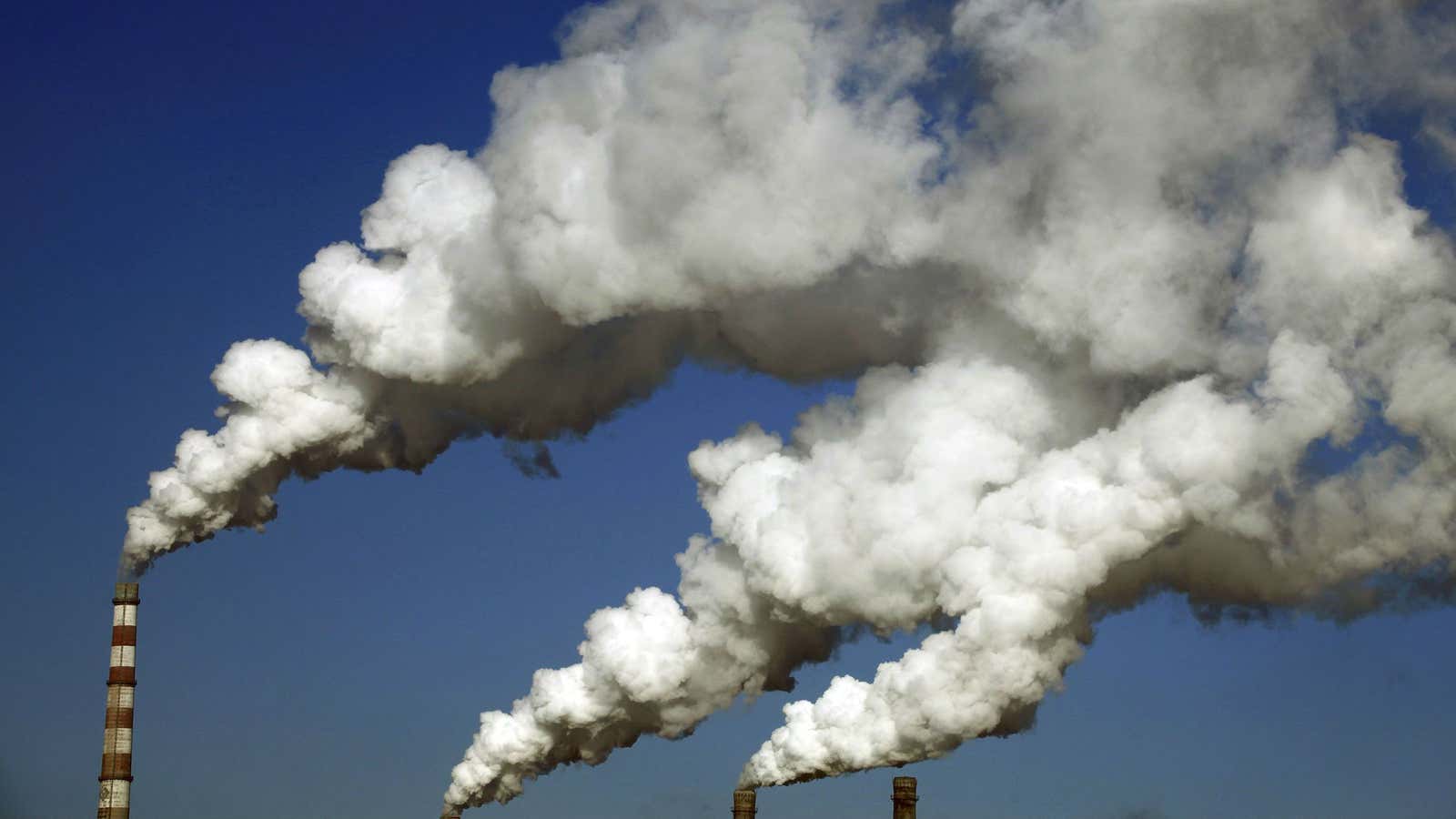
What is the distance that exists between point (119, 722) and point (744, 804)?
26220 millimetres

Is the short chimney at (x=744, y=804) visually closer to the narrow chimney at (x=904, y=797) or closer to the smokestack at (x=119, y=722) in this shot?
the narrow chimney at (x=904, y=797)

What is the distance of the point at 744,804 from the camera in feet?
227

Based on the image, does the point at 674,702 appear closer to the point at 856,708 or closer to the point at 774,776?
the point at 774,776

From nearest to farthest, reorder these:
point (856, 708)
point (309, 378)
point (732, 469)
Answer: point (856, 708) < point (732, 469) < point (309, 378)

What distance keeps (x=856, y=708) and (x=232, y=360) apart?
947 inches

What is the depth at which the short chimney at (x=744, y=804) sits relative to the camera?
69125 mm

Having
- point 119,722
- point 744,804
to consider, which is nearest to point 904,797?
point 744,804

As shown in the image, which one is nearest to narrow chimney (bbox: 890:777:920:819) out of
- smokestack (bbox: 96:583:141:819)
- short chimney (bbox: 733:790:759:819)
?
short chimney (bbox: 733:790:759:819)

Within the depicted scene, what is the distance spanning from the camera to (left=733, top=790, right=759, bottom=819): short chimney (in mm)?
69125

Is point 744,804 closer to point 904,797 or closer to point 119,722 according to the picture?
point 904,797

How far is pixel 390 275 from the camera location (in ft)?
219

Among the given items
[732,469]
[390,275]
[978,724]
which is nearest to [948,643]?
[978,724]

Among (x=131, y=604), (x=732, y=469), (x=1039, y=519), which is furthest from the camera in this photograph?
(x=131, y=604)

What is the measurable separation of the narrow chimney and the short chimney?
7633mm
